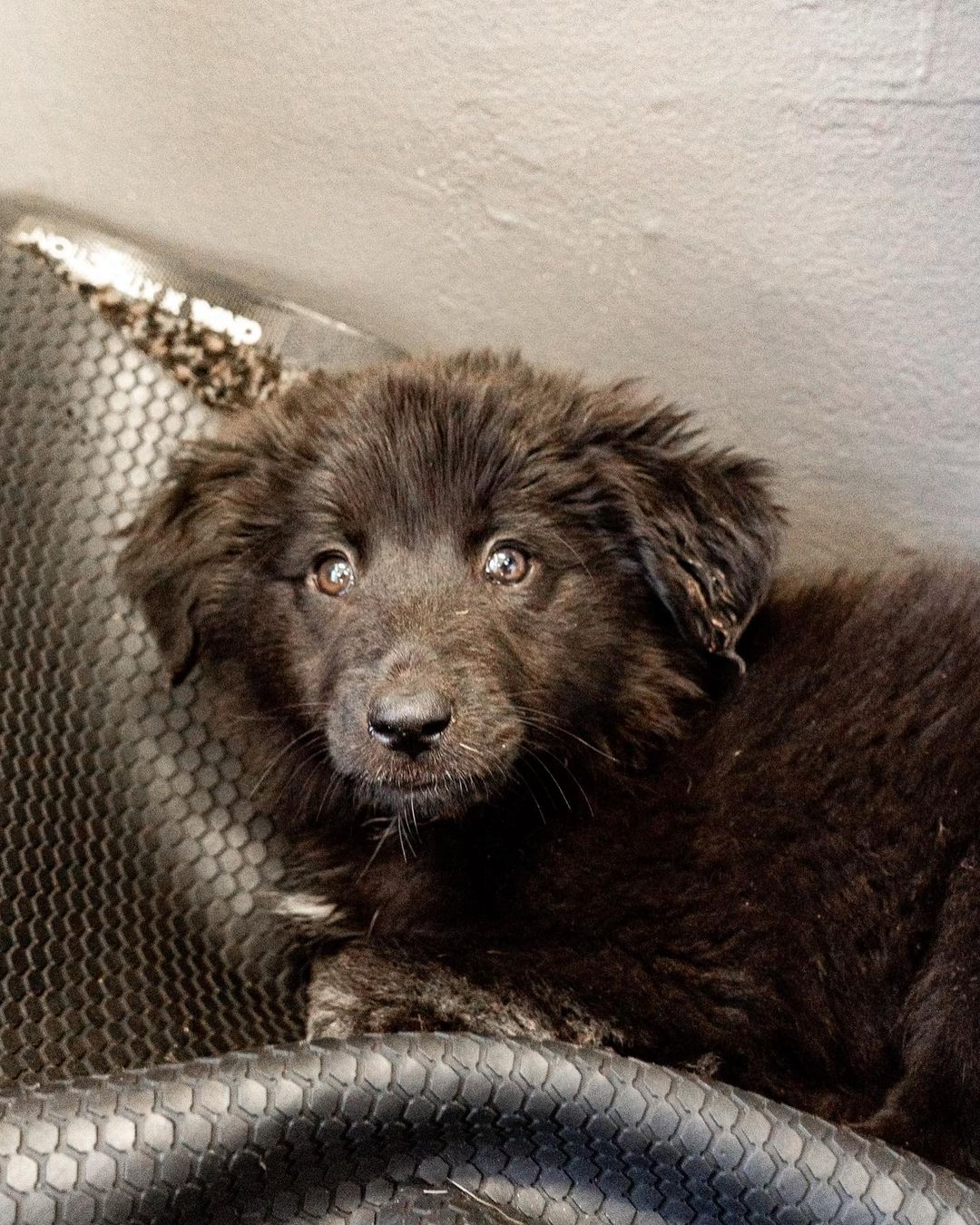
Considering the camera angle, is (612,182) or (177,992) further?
(612,182)

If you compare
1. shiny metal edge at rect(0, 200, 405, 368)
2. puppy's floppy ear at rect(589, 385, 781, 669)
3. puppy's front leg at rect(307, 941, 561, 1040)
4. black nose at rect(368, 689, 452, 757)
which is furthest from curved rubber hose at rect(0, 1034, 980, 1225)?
shiny metal edge at rect(0, 200, 405, 368)

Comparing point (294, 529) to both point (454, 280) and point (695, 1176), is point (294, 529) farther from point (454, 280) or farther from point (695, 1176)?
point (695, 1176)

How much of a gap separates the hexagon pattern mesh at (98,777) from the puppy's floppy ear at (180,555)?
0.13m

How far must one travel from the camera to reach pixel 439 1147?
195cm

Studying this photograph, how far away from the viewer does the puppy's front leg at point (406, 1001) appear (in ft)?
7.49

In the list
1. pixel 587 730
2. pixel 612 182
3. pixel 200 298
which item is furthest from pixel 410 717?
pixel 200 298

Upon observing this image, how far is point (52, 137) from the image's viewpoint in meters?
3.59

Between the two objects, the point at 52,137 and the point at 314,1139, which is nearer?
the point at 314,1139

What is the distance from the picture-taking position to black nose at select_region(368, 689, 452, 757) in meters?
2.22

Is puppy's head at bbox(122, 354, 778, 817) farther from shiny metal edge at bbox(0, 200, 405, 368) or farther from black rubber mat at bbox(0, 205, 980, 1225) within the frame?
shiny metal edge at bbox(0, 200, 405, 368)

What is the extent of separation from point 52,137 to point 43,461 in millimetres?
1024

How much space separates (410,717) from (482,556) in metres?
0.46

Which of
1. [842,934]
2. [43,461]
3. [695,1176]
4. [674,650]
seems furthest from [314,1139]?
[43,461]

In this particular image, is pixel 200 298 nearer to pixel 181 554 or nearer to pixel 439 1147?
pixel 181 554
